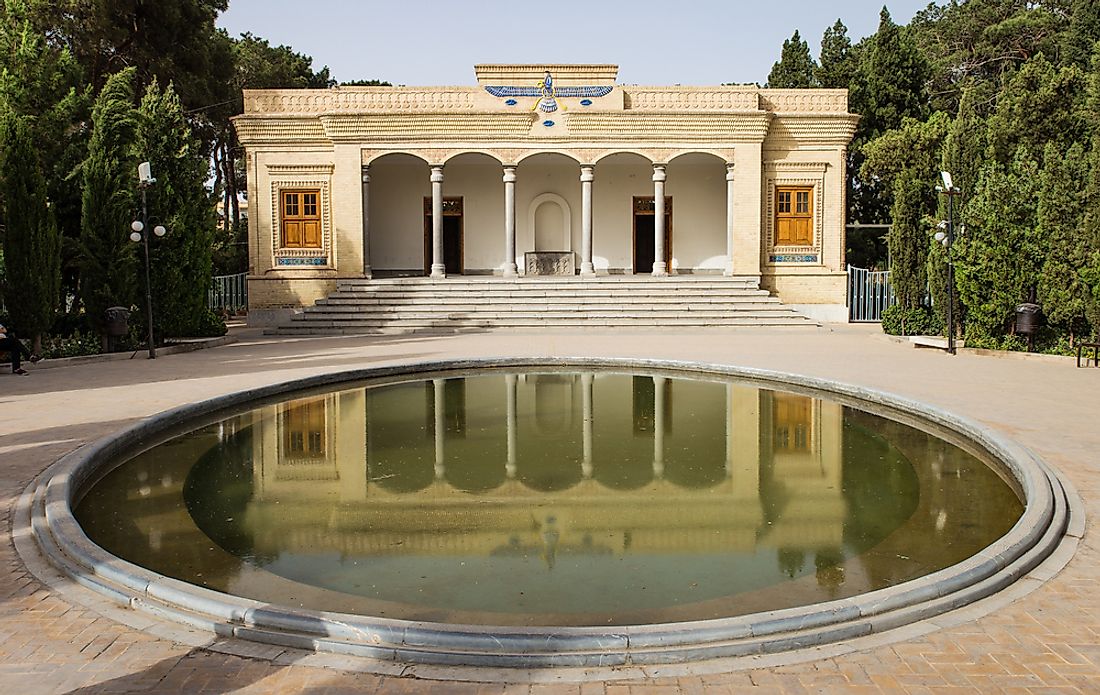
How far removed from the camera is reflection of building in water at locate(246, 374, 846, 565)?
5.58m

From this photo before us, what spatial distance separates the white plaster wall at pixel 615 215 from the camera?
26.1 m

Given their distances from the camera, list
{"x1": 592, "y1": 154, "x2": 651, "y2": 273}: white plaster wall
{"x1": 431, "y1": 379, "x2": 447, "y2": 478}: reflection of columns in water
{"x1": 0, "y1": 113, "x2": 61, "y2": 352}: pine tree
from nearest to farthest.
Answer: {"x1": 431, "y1": 379, "x2": 447, "y2": 478}: reflection of columns in water < {"x1": 0, "y1": 113, "x2": 61, "y2": 352}: pine tree < {"x1": 592, "y1": 154, "x2": 651, "y2": 273}: white plaster wall

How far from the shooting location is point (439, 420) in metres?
9.61

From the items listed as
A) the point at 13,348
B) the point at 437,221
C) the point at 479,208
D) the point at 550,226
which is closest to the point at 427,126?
the point at 437,221

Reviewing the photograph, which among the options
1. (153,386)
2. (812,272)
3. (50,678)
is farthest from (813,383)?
(812,272)

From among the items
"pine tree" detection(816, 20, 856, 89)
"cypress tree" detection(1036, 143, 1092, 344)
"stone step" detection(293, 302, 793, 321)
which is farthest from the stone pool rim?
"pine tree" detection(816, 20, 856, 89)

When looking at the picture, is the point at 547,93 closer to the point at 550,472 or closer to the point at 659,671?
the point at 550,472

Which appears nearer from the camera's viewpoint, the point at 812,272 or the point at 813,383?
the point at 813,383

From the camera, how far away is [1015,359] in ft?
46.8

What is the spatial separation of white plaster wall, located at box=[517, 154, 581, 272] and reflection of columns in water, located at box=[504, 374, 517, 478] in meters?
13.6

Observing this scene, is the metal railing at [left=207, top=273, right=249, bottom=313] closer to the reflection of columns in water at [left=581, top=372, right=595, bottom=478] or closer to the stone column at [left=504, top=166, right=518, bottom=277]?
the stone column at [left=504, top=166, right=518, bottom=277]

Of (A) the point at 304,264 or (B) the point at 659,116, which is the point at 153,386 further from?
(B) the point at 659,116

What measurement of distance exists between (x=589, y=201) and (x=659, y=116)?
9.53ft

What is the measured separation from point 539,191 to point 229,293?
9983 mm
